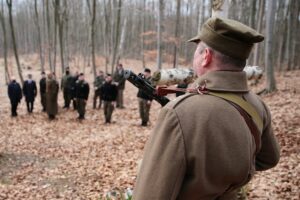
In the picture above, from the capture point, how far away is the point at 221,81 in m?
1.71

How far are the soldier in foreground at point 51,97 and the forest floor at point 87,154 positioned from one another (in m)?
0.41

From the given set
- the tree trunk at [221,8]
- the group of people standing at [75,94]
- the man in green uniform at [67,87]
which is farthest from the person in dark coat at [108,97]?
the tree trunk at [221,8]

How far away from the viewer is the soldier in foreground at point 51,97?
52.1ft

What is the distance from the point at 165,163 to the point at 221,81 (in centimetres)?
50

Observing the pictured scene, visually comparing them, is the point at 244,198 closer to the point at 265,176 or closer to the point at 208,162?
the point at 265,176

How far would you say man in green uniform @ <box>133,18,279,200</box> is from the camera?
153 centimetres

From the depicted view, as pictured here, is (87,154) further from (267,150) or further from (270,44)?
(270,44)

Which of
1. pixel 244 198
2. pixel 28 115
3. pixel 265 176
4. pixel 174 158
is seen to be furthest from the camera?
pixel 28 115

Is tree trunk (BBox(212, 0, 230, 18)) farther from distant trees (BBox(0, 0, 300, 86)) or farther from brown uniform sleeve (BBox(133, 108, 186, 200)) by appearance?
distant trees (BBox(0, 0, 300, 86))

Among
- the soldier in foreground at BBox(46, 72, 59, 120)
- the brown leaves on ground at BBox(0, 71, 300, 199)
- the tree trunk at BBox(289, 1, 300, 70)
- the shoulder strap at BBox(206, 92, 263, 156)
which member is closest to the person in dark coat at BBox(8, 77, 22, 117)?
the brown leaves on ground at BBox(0, 71, 300, 199)

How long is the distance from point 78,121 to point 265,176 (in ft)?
33.6

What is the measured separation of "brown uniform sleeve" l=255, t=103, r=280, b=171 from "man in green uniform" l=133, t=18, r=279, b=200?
0.31m

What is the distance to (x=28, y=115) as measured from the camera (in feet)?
54.5

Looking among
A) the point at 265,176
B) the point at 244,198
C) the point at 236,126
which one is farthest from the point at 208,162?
the point at 265,176
